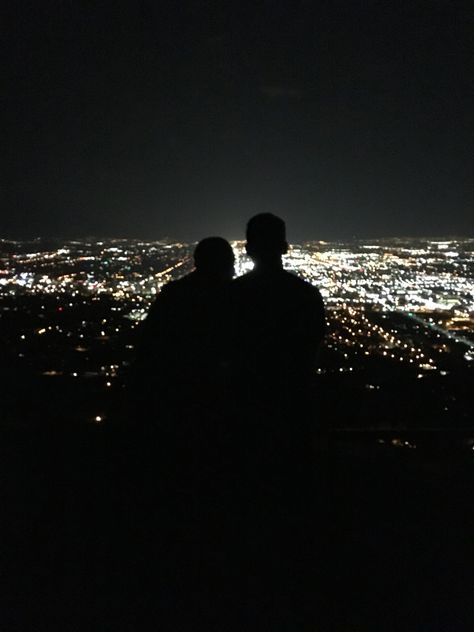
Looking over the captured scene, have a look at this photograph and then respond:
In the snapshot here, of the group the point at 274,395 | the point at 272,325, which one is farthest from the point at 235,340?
the point at 274,395

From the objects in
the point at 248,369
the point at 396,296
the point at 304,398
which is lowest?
the point at 396,296

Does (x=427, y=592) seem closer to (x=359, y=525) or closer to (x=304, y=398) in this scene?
(x=359, y=525)

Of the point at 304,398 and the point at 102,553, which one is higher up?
the point at 304,398

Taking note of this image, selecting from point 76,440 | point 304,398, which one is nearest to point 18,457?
point 76,440

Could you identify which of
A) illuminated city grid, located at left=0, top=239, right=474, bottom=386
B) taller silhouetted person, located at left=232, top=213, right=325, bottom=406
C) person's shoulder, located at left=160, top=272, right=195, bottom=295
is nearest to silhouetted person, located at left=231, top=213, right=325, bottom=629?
taller silhouetted person, located at left=232, top=213, right=325, bottom=406

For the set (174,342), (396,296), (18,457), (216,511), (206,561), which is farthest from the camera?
(396,296)

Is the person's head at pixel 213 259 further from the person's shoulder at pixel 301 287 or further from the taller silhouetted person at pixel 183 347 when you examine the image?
the person's shoulder at pixel 301 287

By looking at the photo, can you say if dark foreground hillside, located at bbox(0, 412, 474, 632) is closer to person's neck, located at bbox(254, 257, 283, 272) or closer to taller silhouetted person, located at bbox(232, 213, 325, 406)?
taller silhouetted person, located at bbox(232, 213, 325, 406)
